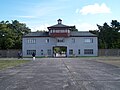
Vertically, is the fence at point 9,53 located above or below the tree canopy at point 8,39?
below

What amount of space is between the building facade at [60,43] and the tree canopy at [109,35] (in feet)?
42.2

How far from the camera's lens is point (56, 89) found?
11.2 meters

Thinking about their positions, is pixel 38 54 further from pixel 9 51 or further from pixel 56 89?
pixel 56 89

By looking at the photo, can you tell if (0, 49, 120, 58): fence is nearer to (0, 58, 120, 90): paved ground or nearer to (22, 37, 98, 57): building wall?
(22, 37, 98, 57): building wall

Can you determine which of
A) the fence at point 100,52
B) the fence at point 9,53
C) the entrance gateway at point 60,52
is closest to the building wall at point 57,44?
the fence at point 100,52

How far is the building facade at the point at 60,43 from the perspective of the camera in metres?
81.2

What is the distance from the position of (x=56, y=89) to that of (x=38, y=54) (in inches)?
2797

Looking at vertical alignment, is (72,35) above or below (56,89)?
above

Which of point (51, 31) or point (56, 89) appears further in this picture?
point (51, 31)

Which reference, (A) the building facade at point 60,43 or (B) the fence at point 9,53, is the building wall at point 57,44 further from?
(B) the fence at point 9,53

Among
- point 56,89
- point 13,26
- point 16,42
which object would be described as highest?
point 13,26

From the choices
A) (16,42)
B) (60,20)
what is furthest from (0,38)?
(60,20)

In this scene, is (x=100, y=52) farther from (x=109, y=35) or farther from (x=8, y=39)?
(x=8, y=39)

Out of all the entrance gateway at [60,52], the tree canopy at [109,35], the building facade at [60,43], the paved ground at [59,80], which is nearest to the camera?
the paved ground at [59,80]
